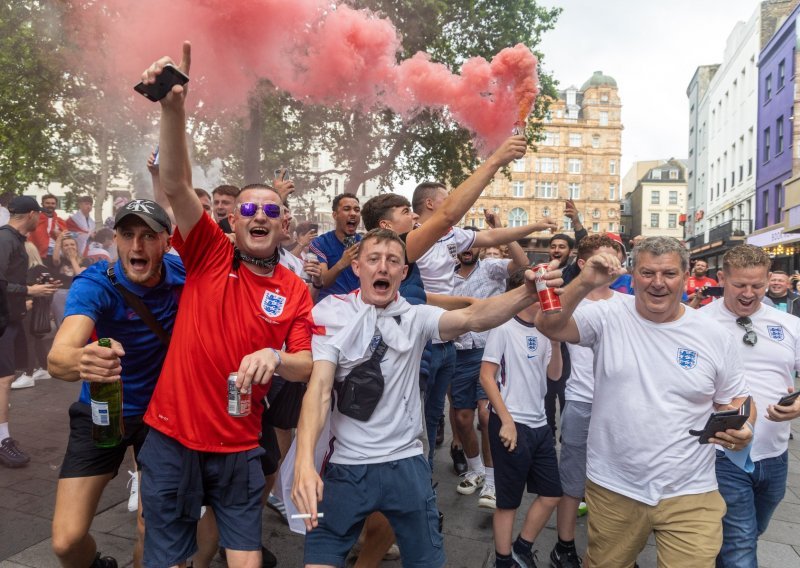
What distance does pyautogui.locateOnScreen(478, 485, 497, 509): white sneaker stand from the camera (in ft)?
13.8

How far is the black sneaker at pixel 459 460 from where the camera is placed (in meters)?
5.09

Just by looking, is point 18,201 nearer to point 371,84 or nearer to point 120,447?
point 120,447

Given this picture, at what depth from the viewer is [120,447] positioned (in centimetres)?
264

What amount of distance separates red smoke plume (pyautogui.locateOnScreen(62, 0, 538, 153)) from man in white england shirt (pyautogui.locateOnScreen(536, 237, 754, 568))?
19.2 feet

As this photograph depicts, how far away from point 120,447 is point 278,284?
110cm

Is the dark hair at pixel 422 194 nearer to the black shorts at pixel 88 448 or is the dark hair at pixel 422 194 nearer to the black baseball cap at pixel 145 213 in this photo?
the black baseball cap at pixel 145 213

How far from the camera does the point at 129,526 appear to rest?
12.2 ft

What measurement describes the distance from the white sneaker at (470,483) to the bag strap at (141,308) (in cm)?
294

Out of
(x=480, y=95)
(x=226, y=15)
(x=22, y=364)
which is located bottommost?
(x=22, y=364)

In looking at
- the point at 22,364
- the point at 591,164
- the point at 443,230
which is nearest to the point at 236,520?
the point at 443,230

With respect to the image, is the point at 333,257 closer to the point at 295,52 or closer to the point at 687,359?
the point at 687,359

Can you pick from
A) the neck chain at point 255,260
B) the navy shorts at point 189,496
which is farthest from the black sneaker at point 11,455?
the neck chain at point 255,260

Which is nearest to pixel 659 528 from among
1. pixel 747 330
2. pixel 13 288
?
pixel 747 330

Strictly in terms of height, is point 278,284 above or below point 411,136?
below
